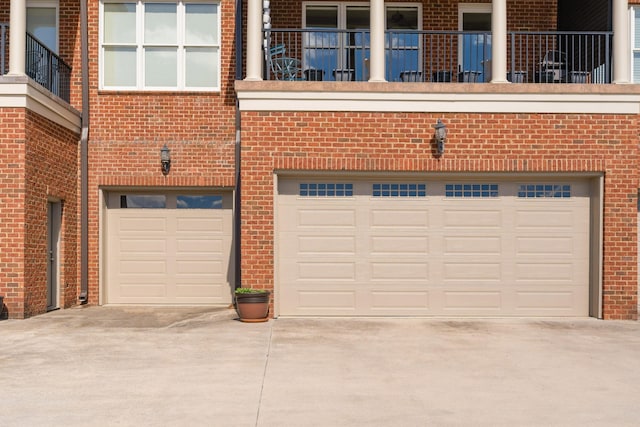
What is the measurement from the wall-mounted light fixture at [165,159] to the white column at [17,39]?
3.03 metres

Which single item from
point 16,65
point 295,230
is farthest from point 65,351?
point 16,65

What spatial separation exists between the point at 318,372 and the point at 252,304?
3.79 metres

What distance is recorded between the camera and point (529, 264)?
1255 centimetres

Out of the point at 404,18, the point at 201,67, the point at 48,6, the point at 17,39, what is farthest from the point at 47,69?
the point at 404,18

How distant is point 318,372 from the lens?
7.98 meters

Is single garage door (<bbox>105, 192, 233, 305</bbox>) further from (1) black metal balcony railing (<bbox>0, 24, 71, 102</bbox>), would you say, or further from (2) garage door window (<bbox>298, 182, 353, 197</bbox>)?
(1) black metal balcony railing (<bbox>0, 24, 71, 102</bbox>)

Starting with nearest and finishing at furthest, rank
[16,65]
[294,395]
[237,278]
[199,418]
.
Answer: [199,418], [294,395], [16,65], [237,278]

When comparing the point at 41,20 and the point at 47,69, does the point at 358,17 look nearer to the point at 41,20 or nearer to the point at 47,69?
the point at 47,69

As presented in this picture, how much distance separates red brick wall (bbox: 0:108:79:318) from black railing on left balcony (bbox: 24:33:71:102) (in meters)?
1.12

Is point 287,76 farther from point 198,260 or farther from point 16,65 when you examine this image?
point 16,65

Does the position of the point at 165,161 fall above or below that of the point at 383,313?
above

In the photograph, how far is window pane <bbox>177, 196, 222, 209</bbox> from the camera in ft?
47.8

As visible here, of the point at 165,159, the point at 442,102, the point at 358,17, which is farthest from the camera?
the point at 358,17

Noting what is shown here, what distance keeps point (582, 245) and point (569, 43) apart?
524cm
